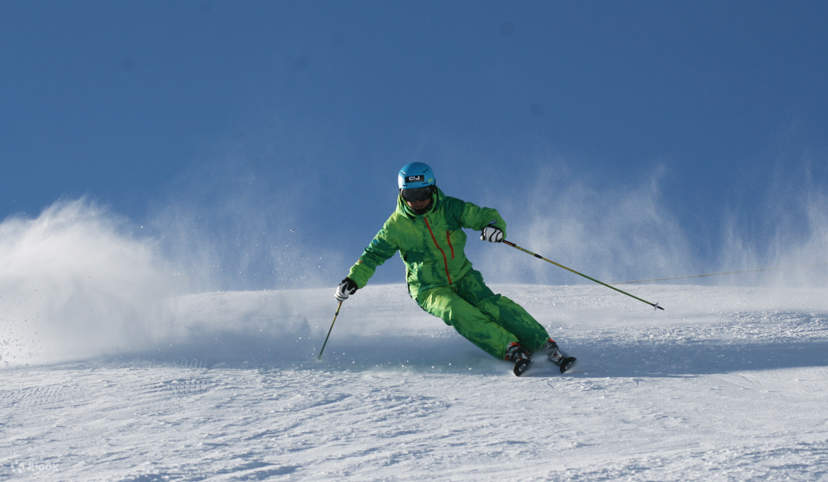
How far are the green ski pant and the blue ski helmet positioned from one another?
3.04ft

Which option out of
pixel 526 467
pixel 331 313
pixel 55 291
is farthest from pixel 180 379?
pixel 331 313

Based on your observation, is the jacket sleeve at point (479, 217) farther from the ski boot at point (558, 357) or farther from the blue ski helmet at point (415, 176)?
the ski boot at point (558, 357)

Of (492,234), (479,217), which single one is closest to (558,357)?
(492,234)

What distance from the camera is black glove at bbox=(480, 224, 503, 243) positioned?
19.1 ft

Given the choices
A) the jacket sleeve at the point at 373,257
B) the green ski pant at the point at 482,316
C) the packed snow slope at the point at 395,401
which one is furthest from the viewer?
the jacket sleeve at the point at 373,257

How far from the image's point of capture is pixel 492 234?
5816mm

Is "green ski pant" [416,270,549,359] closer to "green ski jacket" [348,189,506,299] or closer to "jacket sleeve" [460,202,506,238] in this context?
"green ski jacket" [348,189,506,299]

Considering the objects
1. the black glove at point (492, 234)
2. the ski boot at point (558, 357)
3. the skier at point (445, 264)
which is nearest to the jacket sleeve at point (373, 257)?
the skier at point (445, 264)

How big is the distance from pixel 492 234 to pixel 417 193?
2.40 ft

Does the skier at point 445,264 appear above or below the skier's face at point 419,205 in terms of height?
below

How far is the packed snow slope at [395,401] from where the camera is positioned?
9.88 feet

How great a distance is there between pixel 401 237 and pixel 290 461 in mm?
3047

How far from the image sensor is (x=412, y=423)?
3729 millimetres

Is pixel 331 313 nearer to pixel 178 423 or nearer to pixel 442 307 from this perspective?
pixel 442 307
